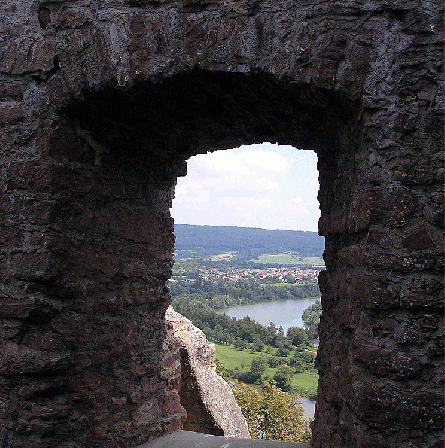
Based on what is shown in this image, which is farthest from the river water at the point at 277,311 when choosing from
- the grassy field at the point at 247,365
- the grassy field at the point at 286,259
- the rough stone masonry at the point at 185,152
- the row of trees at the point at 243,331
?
the rough stone masonry at the point at 185,152

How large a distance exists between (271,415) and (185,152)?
12315 mm

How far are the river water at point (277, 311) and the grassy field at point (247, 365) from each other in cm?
912

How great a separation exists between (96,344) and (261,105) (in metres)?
1.46

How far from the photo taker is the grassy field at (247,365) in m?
19.4

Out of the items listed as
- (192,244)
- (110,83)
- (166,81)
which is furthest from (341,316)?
(192,244)

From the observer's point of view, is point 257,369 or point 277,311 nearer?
point 257,369

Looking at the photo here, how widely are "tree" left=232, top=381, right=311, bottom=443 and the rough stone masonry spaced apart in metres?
11.5

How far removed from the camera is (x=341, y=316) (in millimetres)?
1945

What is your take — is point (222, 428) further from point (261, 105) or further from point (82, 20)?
point (82, 20)

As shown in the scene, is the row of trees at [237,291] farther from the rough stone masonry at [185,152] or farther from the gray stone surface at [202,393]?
the rough stone masonry at [185,152]

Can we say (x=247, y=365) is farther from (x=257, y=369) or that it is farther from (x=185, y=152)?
(x=185, y=152)

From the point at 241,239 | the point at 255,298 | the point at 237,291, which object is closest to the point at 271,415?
the point at 237,291

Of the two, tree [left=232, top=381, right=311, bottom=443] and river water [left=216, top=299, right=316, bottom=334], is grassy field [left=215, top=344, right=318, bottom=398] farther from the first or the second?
river water [left=216, top=299, right=316, bottom=334]

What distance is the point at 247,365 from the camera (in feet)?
68.8
